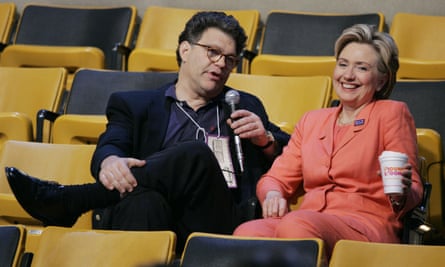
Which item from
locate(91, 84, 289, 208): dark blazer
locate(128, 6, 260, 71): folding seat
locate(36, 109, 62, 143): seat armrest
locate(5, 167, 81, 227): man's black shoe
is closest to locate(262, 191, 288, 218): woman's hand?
locate(91, 84, 289, 208): dark blazer

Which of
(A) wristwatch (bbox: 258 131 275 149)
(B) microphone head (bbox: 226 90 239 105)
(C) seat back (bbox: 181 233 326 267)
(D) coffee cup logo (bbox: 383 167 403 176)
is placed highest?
(B) microphone head (bbox: 226 90 239 105)

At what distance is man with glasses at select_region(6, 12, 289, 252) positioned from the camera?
1.82m

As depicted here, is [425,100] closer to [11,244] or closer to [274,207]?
[274,207]

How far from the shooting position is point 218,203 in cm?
184

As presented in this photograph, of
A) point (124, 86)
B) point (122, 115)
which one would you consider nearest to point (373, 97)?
point (122, 115)

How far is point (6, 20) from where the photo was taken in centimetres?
372

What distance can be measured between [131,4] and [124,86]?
1122 mm

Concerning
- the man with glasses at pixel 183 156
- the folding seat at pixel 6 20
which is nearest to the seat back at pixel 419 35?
the man with glasses at pixel 183 156

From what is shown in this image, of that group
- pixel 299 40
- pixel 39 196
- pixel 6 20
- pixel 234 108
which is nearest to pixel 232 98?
pixel 234 108

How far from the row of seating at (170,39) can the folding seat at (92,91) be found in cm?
41

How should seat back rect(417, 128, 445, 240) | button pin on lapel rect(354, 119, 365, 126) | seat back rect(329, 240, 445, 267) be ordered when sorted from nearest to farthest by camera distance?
seat back rect(329, 240, 445, 267) < button pin on lapel rect(354, 119, 365, 126) < seat back rect(417, 128, 445, 240)

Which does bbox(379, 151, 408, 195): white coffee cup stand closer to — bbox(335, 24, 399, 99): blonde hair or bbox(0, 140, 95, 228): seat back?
bbox(335, 24, 399, 99): blonde hair

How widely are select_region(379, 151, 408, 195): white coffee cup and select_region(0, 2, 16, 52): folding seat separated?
229 cm

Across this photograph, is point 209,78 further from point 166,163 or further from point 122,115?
point 166,163
